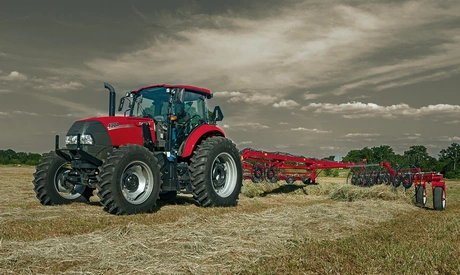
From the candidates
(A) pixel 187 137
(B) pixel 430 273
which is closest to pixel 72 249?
(B) pixel 430 273

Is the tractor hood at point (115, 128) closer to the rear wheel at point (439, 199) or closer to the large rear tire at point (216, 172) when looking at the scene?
the large rear tire at point (216, 172)

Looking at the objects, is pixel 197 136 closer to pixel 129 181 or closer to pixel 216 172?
pixel 216 172

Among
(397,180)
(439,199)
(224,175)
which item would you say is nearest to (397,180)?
(397,180)

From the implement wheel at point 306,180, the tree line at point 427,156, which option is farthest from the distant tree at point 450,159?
the implement wheel at point 306,180

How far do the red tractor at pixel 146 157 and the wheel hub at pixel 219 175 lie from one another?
2 centimetres

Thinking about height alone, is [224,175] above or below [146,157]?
below

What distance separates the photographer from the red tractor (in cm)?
830

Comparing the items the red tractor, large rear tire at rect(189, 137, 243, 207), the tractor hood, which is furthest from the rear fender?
the tractor hood

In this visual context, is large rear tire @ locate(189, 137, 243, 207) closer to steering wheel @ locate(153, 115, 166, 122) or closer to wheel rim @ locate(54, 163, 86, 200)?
steering wheel @ locate(153, 115, 166, 122)

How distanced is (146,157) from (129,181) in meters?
0.59

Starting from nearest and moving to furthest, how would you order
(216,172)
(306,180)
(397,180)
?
(216,172) → (397,180) → (306,180)

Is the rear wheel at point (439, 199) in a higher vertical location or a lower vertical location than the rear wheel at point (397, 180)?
lower

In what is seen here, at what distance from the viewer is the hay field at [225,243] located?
433 centimetres

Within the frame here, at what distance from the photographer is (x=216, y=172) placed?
10312mm
